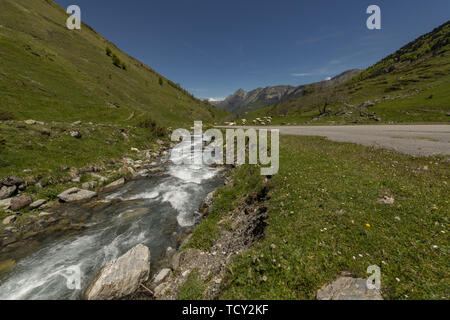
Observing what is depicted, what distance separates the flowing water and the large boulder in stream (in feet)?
2.92

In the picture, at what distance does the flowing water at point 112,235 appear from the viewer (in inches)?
286

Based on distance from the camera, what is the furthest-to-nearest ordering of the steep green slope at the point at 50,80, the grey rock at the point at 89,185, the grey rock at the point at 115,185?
the steep green slope at the point at 50,80, the grey rock at the point at 115,185, the grey rock at the point at 89,185

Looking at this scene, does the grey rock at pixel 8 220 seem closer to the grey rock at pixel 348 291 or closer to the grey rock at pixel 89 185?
the grey rock at pixel 89 185

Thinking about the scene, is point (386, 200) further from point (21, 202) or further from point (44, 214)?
point (21, 202)

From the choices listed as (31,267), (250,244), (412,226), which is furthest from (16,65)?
(412,226)

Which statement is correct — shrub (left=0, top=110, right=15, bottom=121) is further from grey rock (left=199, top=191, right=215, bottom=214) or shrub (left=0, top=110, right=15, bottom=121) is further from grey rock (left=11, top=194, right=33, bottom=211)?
grey rock (left=199, top=191, right=215, bottom=214)

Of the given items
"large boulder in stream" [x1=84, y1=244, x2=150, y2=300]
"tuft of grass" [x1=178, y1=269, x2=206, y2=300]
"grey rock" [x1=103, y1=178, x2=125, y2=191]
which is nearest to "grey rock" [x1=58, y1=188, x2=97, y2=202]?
"grey rock" [x1=103, y1=178, x2=125, y2=191]

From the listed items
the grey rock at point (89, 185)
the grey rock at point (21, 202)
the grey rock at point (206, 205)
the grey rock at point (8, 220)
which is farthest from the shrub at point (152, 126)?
the grey rock at point (206, 205)

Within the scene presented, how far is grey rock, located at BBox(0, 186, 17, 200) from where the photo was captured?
1126cm

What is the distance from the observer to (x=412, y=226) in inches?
222

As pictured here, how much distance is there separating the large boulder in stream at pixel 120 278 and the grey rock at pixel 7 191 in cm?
1108
